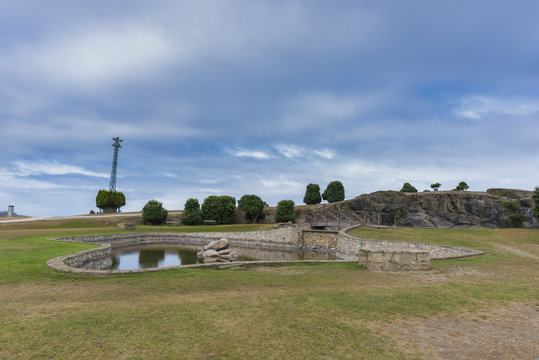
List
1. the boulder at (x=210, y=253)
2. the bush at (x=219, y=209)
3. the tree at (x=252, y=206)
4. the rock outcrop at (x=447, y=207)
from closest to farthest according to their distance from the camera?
1. the boulder at (x=210, y=253)
2. the rock outcrop at (x=447, y=207)
3. the bush at (x=219, y=209)
4. the tree at (x=252, y=206)

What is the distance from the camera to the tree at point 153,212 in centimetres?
6041

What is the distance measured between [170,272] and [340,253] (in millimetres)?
24306

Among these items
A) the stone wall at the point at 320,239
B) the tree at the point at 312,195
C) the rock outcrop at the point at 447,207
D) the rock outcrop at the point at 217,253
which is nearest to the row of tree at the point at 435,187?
the rock outcrop at the point at 447,207

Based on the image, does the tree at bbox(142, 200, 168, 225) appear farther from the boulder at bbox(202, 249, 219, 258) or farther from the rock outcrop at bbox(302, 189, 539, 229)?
the rock outcrop at bbox(302, 189, 539, 229)

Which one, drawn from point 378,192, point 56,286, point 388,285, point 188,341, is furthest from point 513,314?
point 378,192

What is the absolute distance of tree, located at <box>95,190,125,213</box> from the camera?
7069 centimetres

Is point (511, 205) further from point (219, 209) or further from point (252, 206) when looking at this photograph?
point (219, 209)

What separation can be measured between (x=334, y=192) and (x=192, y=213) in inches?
1561

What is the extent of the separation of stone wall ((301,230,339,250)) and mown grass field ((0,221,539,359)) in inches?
1107

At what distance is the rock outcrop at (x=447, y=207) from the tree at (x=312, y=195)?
15.8 meters

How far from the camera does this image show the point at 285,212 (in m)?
65.7

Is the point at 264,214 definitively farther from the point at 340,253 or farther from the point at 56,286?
the point at 56,286

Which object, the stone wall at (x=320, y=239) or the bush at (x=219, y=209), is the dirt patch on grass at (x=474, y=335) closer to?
the stone wall at (x=320, y=239)

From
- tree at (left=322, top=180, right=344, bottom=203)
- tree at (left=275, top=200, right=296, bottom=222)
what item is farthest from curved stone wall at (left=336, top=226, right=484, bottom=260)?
tree at (left=322, top=180, right=344, bottom=203)
